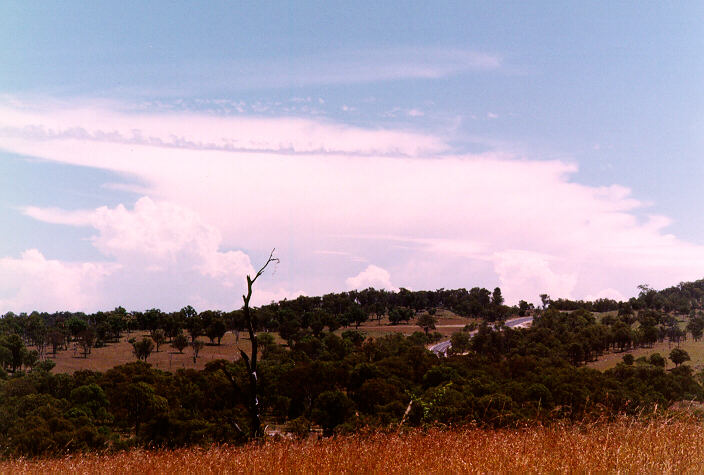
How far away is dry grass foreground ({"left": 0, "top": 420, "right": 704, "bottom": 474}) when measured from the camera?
784 centimetres

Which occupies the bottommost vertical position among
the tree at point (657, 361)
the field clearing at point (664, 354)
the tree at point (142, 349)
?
the field clearing at point (664, 354)

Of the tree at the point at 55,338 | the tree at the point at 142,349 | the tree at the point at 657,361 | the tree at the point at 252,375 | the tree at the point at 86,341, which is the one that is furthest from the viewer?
the tree at the point at 55,338

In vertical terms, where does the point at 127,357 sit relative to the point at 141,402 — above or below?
below

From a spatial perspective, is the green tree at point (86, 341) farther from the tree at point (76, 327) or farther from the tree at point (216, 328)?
the tree at point (216, 328)

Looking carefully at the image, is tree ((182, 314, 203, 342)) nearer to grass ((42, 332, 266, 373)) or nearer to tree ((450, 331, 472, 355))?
grass ((42, 332, 266, 373))

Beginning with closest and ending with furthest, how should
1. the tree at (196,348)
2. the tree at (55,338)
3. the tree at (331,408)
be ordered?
the tree at (331,408), the tree at (196,348), the tree at (55,338)

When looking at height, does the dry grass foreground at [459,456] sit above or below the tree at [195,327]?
above

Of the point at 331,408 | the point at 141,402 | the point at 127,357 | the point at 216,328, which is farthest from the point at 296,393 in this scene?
the point at 216,328

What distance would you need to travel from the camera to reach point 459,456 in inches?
332

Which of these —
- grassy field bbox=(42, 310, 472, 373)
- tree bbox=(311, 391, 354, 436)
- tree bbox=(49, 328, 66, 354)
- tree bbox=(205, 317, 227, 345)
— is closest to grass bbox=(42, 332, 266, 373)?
grassy field bbox=(42, 310, 472, 373)

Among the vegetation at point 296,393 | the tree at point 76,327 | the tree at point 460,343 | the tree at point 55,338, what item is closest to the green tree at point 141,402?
the vegetation at point 296,393

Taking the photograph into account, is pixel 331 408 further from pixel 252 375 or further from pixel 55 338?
pixel 55 338

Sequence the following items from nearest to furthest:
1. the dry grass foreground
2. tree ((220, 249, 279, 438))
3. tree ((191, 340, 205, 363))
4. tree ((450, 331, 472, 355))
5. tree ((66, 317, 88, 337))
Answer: the dry grass foreground → tree ((220, 249, 279, 438)) → tree ((450, 331, 472, 355)) → tree ((191, 340, 205, 363)) → tree ((66, 317, 88, 337))

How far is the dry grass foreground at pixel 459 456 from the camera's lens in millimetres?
7836
